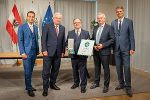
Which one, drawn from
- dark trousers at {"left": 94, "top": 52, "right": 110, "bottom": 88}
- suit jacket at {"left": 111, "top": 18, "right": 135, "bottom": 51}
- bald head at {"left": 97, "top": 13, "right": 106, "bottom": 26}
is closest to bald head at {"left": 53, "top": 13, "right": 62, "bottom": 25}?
bald head at {"left": 97, "top": 13, "right": 106, "bottom": 26}

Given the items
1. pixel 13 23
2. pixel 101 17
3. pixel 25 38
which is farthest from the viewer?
pixel 13 23

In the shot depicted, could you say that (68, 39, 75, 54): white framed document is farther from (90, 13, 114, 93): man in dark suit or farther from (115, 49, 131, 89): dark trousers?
(115, 49, 131, 89): dark trousers

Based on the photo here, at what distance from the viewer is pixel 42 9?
6418 millimetres

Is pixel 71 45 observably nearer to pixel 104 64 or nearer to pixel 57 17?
pixel 57 17

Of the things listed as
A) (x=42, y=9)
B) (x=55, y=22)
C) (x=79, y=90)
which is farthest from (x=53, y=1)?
(x=79, y=90)

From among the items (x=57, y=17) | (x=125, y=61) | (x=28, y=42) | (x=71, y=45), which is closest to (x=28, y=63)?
(x=28, y=42)

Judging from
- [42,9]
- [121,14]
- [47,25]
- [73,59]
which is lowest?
[73,59]

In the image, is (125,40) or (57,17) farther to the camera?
(125,40)

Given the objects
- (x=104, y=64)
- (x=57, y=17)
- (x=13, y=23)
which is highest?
(x=13, y=23)

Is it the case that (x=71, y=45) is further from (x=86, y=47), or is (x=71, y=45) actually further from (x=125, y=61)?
(x=125, y=61)

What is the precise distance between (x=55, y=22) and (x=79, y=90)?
142 cm

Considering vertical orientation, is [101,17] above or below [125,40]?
above

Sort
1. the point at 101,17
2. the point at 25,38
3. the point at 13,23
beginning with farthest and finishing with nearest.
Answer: the point at 13,23
the point at 101,17
the point at 25,38

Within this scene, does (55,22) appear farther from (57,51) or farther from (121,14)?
(121,14)
